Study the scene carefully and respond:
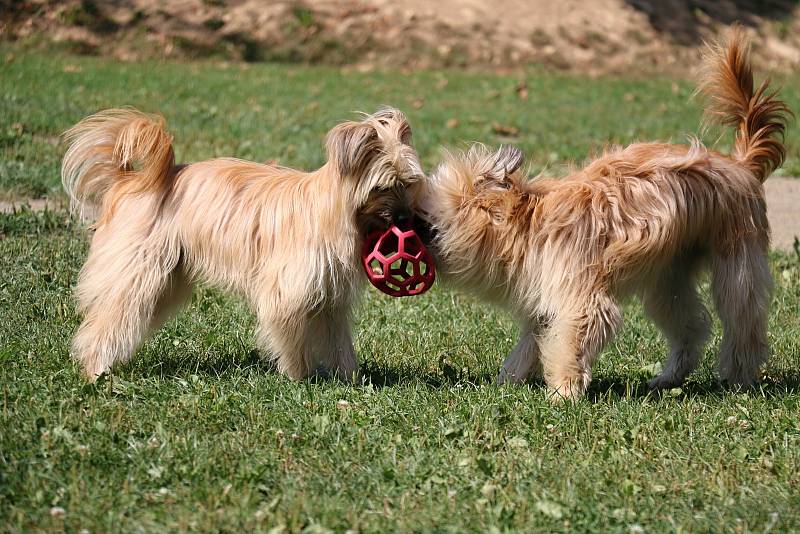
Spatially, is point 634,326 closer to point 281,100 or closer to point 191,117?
point 191,117

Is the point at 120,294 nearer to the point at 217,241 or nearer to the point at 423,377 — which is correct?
the point at 217,241

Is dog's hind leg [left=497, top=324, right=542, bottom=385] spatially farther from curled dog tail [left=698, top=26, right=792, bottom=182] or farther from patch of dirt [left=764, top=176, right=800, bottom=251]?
patch of dirt [left=764, top=176, right=800, bottom=251]

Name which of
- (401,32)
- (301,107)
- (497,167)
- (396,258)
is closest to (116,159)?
(396,258)

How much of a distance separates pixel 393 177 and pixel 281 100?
377 inches

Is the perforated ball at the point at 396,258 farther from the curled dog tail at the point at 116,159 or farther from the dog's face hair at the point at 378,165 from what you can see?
the curled dog tail at the point at 116,159

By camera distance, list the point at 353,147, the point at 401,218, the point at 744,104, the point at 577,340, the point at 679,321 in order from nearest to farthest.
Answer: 1. the point at 353,147
2. the point at 401,218
3. the point at 577,340
4. the point at 744,104
5. the point at 679,321

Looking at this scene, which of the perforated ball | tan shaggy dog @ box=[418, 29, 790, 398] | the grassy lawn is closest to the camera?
the grassy lawn

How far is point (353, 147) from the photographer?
4.76 meters

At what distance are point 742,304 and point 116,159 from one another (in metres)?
3.56

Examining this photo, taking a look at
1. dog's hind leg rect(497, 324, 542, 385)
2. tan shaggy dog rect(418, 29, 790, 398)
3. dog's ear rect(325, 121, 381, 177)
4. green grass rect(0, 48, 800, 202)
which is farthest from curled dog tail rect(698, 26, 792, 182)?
green grass rect(0, 48, 800, 202)

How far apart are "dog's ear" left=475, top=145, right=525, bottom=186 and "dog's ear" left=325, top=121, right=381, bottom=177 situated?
670 mm

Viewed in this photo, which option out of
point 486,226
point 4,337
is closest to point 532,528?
point 486,226

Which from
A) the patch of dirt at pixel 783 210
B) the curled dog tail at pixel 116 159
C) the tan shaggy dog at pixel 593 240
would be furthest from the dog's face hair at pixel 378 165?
the patch of dirt at pixel 783 210

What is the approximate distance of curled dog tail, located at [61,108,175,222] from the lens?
549 centimetres
